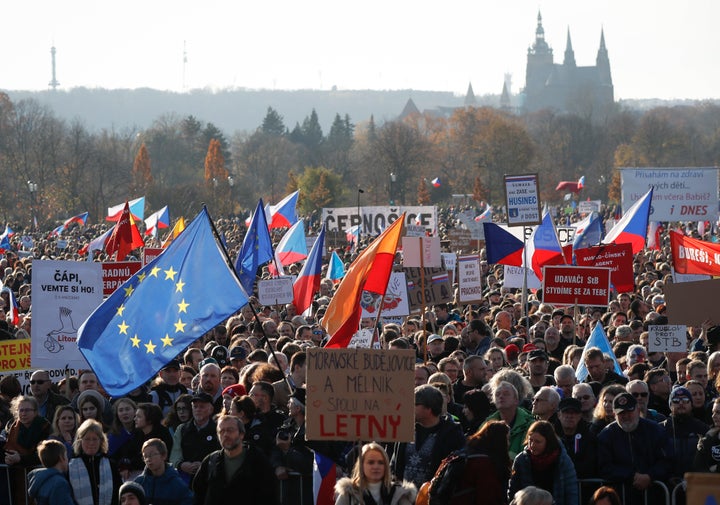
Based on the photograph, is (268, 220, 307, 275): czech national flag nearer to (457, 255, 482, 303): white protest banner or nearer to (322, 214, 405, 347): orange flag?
(457, 255, 482, 303): white protest banner

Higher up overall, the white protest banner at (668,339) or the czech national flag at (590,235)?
the czech national flag at (590,235)

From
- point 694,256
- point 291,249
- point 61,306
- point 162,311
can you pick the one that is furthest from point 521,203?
point 291,249

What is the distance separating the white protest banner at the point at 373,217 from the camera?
32.1 meters

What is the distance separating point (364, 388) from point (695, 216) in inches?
708

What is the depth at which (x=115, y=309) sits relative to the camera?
10.4 m

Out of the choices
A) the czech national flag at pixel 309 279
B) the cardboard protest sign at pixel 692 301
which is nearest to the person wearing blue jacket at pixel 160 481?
the cardboard protest sign at pixel 692 301

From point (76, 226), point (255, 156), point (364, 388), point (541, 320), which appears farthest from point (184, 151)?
point (364, 388)

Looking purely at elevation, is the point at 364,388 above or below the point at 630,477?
above

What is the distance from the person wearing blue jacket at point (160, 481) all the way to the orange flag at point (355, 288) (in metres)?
2.75

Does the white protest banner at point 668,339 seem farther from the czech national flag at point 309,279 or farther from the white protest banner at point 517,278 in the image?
the white protest banner at point 517,278

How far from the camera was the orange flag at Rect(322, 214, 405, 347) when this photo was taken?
11.0 metres

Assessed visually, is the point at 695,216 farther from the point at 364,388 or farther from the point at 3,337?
the point at 364,388

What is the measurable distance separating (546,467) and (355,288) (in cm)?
358

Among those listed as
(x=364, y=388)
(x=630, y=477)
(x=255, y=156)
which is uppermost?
(x=255, y=156)
